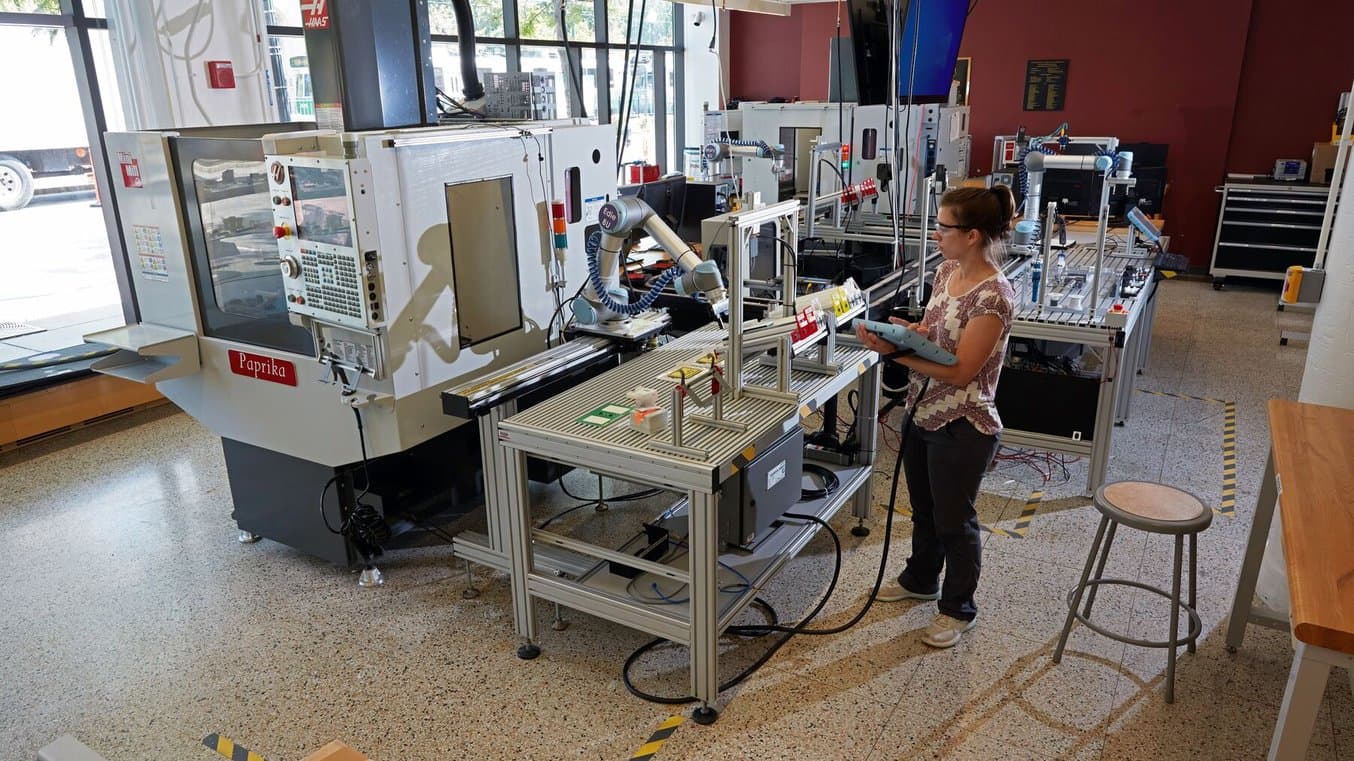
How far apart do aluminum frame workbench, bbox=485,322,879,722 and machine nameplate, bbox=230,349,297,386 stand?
2.68 ft

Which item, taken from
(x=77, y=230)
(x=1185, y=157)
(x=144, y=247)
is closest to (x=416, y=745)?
(x=144, y=247)

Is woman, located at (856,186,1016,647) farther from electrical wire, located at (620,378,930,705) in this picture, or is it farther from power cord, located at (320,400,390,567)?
power cord, located at (320,400,390,567)

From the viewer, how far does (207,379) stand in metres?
3.10

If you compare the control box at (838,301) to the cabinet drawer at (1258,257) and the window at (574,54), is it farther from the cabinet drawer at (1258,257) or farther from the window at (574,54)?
the cabinet drawer at (1258,257)

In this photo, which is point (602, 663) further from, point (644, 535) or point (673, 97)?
point (673, 97)

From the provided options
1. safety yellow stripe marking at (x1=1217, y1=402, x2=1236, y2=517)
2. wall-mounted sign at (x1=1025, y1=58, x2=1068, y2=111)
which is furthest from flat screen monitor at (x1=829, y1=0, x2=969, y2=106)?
wall-mounted sign at (x1=1025, y1=58, x2=1068, y2=111)

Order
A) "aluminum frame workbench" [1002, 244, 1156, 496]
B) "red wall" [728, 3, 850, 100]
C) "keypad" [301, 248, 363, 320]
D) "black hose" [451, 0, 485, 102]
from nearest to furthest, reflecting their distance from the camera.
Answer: "keypad" [301, 248, 363, 320], "black hose" [451, 0, 485, 102], "aluminum frame workbench" [1002, 244, 1156, 496], "red wall" [728, 3, 850, 100]

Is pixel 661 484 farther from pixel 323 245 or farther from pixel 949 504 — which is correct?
pixel 323 245

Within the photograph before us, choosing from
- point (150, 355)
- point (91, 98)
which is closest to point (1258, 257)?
point (150, 355)

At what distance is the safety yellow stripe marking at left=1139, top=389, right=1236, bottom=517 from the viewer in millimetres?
3482

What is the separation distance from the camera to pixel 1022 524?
11.1 feet

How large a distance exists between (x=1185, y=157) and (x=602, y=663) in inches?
289

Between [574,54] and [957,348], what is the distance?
21.3 ft

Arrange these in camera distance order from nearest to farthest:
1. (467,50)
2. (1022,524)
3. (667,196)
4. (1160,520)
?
(1160,520) → (467,50) → (1022,524) → (667,196)
